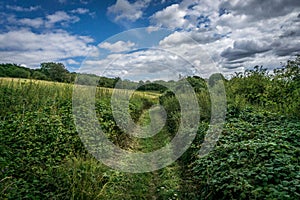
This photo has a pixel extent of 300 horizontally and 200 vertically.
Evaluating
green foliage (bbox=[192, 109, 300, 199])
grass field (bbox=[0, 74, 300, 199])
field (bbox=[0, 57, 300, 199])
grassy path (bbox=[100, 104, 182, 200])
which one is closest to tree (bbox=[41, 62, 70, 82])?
field (bbox=[0, 57, 300, 199])

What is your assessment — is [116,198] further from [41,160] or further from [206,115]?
[206,115]

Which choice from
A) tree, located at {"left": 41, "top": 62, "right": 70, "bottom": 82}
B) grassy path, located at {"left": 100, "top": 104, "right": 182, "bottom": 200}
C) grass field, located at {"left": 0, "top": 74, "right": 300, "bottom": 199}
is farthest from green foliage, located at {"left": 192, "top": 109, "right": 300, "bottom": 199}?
tree, located at {"left": 41, "top": 62, "right": 70, "bottom": 82}

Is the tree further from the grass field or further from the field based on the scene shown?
the grass field

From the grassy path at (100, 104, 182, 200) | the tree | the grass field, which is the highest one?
the tree

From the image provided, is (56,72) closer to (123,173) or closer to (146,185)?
(123,173)

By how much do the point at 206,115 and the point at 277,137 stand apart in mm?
3707

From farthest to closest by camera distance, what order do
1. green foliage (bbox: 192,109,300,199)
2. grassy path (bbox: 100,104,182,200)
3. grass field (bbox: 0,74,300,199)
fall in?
grassy path (bbox: 100,104,182,200)
grass field (bbox: 0,74,300,199)
green foliage (bbox: 192,109,300,199)

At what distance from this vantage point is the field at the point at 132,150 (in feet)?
10.9

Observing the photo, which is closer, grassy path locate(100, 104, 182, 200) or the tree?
grassy path locate(100, 104, 182, 200)

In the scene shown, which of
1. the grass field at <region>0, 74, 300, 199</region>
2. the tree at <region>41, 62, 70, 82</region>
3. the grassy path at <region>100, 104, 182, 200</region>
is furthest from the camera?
the tree at <region>41, 62, 70, 82</region>

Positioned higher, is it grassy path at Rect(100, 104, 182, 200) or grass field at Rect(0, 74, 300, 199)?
grass field at Rect(0, 74, 300, 199)

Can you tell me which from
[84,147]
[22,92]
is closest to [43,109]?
[22,92]

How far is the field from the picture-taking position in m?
3.32

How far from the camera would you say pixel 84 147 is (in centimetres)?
591
